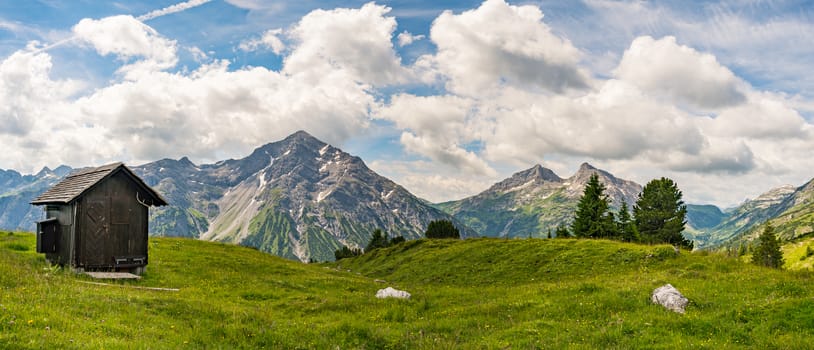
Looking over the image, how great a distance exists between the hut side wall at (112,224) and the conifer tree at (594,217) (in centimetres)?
6336

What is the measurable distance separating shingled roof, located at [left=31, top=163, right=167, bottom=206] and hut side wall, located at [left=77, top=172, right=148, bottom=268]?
18.2 inches

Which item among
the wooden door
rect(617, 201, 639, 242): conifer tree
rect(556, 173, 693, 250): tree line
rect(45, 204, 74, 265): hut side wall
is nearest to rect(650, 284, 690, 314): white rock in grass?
the wooden door

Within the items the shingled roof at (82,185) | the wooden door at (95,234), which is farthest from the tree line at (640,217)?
the wooden door at (95,234)

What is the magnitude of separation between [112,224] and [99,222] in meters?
0.82

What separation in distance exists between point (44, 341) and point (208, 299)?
1378cm

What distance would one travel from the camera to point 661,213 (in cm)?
7931

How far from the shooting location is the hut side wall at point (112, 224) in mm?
30941

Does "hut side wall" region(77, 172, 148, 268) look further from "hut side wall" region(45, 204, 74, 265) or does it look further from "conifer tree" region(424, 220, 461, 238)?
"conifer tree" region(424, 220, 461, 238)

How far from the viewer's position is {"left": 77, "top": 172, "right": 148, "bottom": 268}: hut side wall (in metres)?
30.9

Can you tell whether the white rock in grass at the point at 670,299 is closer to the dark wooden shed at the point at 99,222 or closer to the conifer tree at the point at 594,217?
the dark wooden shed at the point at 99,222

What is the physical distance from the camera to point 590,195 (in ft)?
243

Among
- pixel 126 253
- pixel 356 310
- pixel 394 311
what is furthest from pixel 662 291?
pixel 126 253

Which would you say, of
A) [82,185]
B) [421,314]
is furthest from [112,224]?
[421,314]

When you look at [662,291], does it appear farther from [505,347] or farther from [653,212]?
[653,212]
